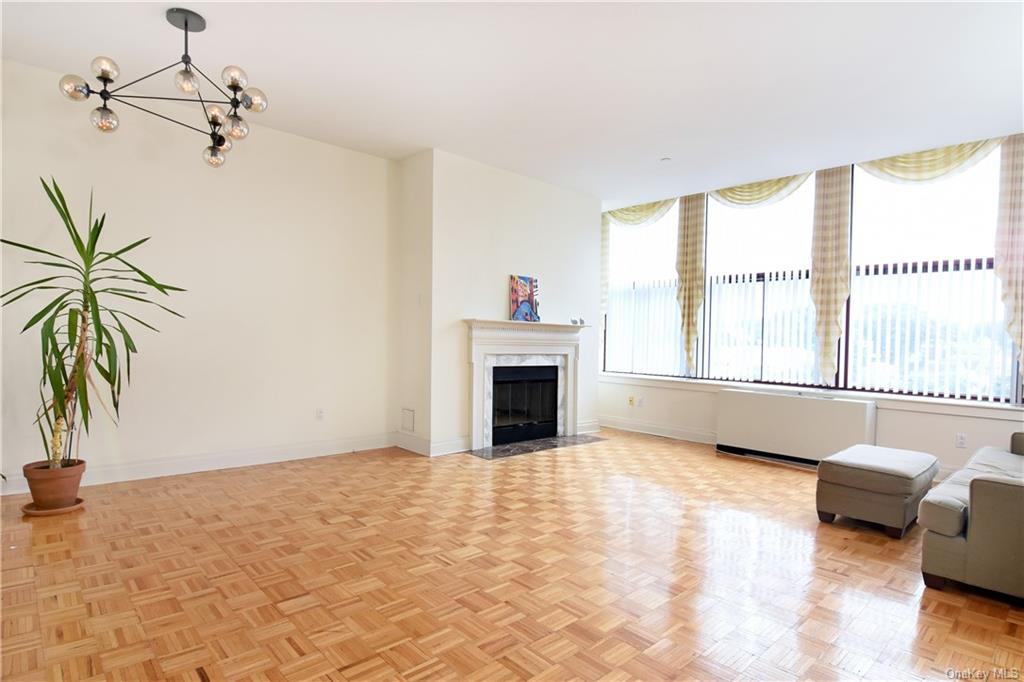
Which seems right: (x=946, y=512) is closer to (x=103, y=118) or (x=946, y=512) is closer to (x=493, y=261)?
(x=493, y=261)

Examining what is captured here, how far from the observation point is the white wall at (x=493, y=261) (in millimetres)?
5293

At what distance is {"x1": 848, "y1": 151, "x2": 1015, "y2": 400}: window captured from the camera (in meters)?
4.57

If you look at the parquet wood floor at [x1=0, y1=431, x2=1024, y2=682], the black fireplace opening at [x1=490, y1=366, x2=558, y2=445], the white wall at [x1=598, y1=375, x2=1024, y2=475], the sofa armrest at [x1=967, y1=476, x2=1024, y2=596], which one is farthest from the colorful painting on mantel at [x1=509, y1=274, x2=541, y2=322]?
the sofa armrest at [x1=967, y1=476, x2=1024, y2=596]

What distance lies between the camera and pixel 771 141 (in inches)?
185

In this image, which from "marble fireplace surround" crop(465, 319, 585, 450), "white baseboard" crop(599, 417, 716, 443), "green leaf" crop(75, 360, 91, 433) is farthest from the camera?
"white baseboard" crop(599, 417, 716, 443)

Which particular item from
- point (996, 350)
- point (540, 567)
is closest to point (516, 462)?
point (540, 567)

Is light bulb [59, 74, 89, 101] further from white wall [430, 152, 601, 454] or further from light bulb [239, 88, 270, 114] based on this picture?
white wall [430, 152, 601, 454]

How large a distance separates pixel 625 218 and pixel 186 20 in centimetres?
543

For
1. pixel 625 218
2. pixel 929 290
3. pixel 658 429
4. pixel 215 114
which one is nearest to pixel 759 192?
pixel 625 218

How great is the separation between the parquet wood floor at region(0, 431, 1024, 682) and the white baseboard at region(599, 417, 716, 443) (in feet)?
7.01

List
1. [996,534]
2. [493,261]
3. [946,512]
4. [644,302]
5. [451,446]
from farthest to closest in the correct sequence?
[644,302]
[493,261]
[451,446]
[946,512]
[996,534]

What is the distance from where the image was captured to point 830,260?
5.38 m

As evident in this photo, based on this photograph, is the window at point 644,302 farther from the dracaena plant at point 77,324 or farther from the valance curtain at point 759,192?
the dracaena plant at point 77,324

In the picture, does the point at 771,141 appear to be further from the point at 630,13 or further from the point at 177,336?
the point at 177,336
